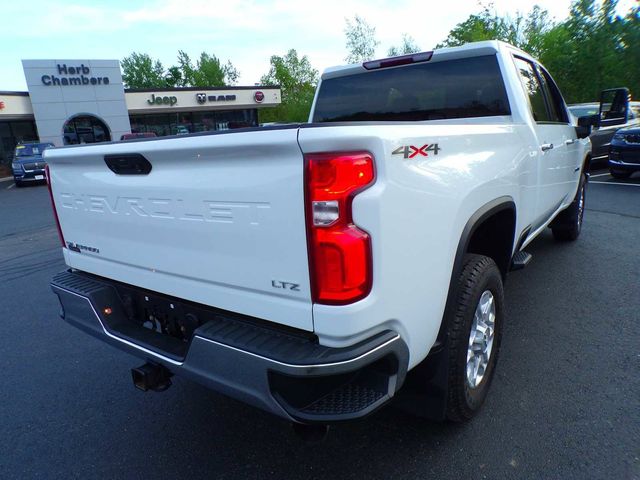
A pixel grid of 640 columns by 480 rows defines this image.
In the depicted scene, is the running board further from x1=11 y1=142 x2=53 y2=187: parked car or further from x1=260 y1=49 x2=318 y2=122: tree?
x1=260 y1=49 x2=318 y2=122: tree

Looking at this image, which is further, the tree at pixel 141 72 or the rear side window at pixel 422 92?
the tree at pixel 141 72

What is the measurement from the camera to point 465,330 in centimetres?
213

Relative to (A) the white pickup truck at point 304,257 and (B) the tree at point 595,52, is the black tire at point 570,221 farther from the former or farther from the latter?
(B) the tree at point 595,52

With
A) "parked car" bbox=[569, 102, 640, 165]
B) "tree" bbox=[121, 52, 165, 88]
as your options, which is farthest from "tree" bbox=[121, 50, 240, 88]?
"parked car" bbox=[569, 102, 640, 165]

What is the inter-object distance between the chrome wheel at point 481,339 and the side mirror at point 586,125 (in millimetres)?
3158

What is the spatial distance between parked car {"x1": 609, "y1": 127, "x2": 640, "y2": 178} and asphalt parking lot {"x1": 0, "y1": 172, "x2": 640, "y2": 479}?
7.89 meters

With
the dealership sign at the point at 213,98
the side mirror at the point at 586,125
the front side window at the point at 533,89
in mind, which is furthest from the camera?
the dealership sign at the point at 213,98

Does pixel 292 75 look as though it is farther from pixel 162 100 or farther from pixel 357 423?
pixel 357 423

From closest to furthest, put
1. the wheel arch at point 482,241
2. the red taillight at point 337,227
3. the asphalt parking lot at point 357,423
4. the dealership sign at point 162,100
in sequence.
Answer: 1. the red taillight at point 337,227
2. the wheel arch at point 482,241
3. the asphalt parking lot at point 357,423
4. the dealership sign at point 162,100

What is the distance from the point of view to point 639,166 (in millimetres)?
10273

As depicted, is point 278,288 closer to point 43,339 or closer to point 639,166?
point 43,339

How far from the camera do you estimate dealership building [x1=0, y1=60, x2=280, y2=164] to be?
28.1 metres

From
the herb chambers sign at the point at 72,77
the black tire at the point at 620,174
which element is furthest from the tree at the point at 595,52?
the herb chambers sign at the point at 72,77

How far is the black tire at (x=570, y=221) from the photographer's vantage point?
5.58 m
